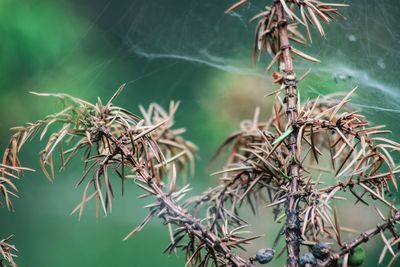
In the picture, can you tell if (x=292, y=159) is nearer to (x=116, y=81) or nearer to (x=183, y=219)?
(x=183, y=219)

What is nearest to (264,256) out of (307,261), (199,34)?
(307,261)

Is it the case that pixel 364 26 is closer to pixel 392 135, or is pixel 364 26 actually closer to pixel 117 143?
pixel 392 135

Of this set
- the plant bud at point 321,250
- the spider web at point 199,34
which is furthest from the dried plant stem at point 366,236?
the spider web at point 199,34

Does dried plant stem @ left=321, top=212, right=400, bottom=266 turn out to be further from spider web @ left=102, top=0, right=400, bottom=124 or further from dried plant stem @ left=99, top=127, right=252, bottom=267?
spider web @ left=102, top=0, right=400, bottom=124

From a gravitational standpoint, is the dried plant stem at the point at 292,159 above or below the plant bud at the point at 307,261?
above

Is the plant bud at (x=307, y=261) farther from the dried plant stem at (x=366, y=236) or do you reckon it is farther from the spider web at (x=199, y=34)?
the spider web at (x=199, y=34)

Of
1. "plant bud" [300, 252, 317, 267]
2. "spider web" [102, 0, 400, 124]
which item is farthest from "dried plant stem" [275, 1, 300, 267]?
"spider web" [102, 0, 400, 124]

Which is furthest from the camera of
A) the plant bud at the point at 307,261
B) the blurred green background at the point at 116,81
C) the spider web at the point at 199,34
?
the blurred green background at the point at 116,81
